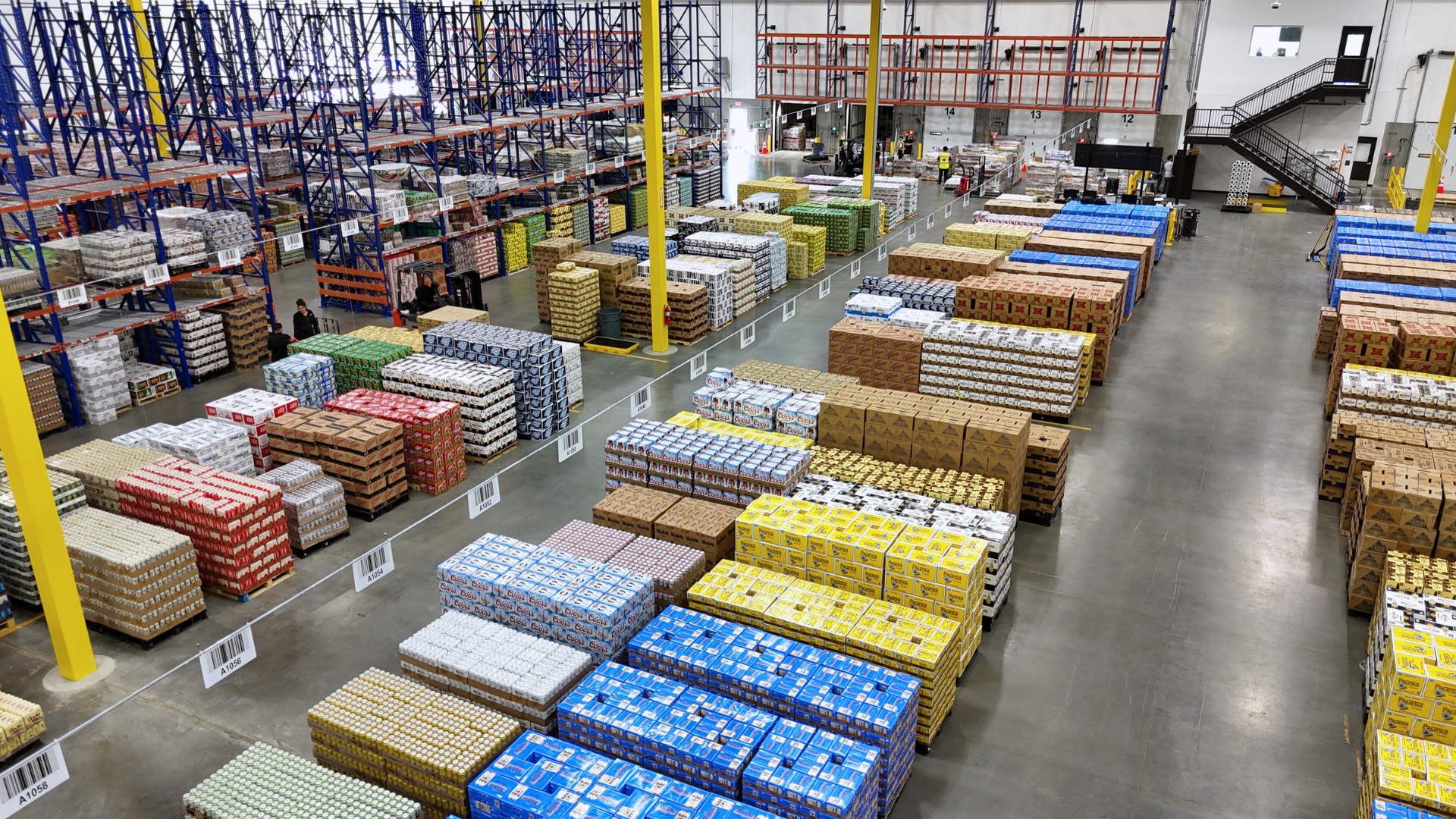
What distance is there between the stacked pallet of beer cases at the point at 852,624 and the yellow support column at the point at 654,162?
10240 millimetres

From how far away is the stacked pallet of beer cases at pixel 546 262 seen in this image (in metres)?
21.4

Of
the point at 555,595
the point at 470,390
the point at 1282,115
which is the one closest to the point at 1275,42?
the point at 1282,115

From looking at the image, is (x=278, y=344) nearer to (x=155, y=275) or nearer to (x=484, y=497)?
(x=155, y=275)

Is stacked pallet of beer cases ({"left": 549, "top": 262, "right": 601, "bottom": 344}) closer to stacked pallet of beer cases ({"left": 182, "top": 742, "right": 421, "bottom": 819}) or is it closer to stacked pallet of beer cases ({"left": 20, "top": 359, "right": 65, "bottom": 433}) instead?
stacked pallet of beer cases ({"left": 20, "top": 359, "right": 65, "bottom": 433})

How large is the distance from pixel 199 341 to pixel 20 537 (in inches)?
304

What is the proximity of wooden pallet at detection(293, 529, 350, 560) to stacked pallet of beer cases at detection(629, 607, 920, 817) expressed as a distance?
19.0 ft

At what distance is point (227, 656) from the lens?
31.6ft

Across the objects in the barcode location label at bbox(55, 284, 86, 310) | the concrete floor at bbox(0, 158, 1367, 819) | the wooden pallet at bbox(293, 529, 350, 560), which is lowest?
the concrete floor at bbox(0, 158, 1367, 819)

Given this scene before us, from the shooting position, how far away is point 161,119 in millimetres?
26406

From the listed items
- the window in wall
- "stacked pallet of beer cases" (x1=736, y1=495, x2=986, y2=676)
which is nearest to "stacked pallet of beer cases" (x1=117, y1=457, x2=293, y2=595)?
"stacked pallet of beer cases" (x1=736, y1=495, x2=986, y2=676)

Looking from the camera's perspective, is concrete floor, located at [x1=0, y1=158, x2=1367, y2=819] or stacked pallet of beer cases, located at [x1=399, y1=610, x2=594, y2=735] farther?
concrete floor, located at [x1=0, y1=158, x2=1367, y2=819]

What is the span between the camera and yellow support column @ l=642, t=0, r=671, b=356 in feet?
55.2

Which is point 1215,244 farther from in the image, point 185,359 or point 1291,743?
point 185,359

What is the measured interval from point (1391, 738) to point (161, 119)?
3006 cm
